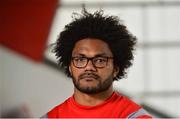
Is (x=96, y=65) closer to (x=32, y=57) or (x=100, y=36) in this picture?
(x=100, y=36)

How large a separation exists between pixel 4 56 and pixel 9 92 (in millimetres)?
205

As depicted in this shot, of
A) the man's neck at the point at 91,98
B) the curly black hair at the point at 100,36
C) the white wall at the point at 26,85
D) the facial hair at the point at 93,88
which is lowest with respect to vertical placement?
the white wall at the point at 26,85

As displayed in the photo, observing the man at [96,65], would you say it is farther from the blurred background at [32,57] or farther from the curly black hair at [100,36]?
the blurred background at [32,57]

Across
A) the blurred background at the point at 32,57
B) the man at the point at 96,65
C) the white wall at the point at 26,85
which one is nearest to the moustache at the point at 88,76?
the man at the point at 96,65

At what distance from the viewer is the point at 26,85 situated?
8.43 ft

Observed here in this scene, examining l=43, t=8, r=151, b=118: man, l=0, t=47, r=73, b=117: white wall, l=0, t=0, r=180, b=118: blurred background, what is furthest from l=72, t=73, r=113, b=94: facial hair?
l=0, t=47, r=73, b=117: white wall

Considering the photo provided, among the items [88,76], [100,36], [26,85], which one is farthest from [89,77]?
[26,85]

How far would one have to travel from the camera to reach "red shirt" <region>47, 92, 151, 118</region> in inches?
36.5

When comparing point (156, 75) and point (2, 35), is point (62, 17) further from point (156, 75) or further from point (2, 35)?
point (156, 75)

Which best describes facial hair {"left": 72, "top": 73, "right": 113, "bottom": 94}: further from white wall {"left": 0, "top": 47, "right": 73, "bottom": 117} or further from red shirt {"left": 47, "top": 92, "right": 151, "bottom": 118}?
white wall {"left": 0, "top": 47, "right": 73, "bottom": 117}

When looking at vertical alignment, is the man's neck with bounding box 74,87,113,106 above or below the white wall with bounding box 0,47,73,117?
above

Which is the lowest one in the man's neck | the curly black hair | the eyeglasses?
the man's neck

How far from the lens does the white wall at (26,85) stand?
255cm

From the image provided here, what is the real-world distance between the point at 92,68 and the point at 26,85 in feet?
5.59
